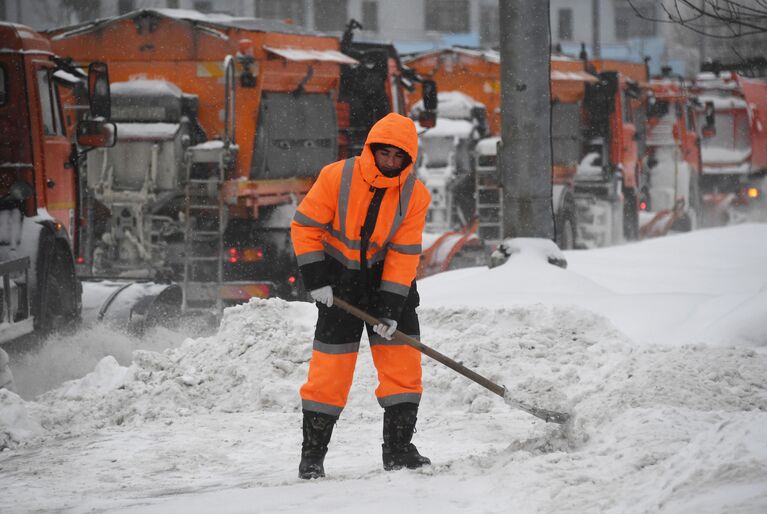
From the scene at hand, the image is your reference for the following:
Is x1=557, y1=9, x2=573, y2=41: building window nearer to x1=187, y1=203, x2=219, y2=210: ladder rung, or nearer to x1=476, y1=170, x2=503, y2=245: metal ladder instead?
x1=476, y1=170, x2=503, y2=245: metal ladder

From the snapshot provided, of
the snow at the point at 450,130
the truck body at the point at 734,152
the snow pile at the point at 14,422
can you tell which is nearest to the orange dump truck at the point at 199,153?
the snow at the point at 450,130

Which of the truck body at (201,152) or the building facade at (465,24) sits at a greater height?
the building facade at (465,24)

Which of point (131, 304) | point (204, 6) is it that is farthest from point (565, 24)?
point (131, 304)

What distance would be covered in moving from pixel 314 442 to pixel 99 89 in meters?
4.65

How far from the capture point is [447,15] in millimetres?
52375

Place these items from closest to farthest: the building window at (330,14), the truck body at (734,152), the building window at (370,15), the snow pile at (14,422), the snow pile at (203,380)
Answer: the snow pile at (14,422) < the snow pile at (203,380) < the truck body at (734,152) < the building window at (330,14) < the building window at (370,15)

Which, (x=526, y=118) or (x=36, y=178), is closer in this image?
(x=36, y=178)

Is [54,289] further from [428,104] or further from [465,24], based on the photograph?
[465,24]

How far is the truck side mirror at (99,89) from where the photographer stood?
8805 millimetres

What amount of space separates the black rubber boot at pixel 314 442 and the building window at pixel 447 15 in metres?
48.4

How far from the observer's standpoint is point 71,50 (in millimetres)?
12109

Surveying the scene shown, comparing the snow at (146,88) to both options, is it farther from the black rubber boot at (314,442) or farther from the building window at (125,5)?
the building window at (125,5)

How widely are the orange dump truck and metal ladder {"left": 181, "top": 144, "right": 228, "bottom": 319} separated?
0.04 feet

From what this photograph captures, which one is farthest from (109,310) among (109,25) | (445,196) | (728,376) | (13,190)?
(445,196)
